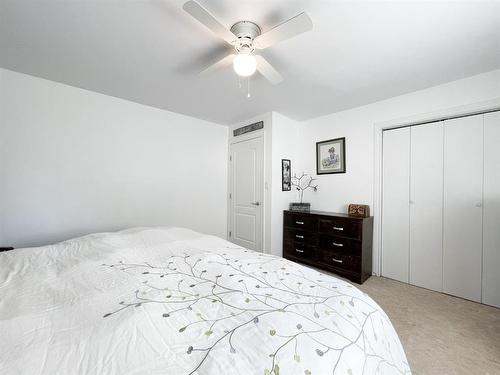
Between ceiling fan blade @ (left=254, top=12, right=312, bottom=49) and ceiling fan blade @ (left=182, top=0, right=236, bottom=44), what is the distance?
0.22 metres

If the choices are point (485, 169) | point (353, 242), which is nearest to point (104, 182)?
point (353, 242)

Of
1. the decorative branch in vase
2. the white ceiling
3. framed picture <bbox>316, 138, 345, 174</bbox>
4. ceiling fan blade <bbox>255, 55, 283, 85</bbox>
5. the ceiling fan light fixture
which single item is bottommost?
the decorative branch in vase

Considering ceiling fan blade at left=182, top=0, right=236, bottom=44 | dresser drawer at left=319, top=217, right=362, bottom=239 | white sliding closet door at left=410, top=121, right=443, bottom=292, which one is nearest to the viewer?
ceiling fan blade at left=182, top=0, right=236, bottom=44

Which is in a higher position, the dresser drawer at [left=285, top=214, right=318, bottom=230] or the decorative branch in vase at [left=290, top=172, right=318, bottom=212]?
the decorative branch in vase at [left=290, top=172, right=318, bottom=212]

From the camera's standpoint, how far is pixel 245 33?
1.44 m

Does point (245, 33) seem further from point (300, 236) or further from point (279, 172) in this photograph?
point (300, 236)

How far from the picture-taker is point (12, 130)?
2.08 m

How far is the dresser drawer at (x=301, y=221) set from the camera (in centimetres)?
291

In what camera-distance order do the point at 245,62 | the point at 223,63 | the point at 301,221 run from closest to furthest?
the point at 245,62
the point at 223,63
the point at 301,221

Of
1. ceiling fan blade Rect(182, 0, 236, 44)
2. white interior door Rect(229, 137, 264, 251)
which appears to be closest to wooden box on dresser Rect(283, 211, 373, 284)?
white interior door Rect(229, 137, 264, 251)

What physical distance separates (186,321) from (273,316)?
0.30 meters

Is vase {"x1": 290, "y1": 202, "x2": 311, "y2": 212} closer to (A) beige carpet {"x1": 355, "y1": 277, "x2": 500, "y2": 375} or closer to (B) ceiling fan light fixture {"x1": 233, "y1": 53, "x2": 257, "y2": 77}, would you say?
(A) beige carpet {"x1": 355, "y1": 277, "x2": 500, "y2": 375}

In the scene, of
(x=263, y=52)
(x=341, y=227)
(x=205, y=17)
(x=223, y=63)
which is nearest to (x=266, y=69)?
(x=263, y=52)

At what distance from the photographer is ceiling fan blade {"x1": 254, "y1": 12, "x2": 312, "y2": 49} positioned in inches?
45.8
